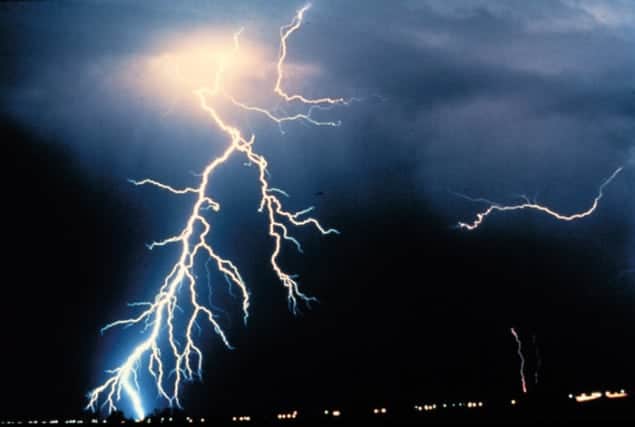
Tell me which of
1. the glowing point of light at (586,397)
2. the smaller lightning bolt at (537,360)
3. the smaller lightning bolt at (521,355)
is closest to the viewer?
the glowing point of light at (586,397)

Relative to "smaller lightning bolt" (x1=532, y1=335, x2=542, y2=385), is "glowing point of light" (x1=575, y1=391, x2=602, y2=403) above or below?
below

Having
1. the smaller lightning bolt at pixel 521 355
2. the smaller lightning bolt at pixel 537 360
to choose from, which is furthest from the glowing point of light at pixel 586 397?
the smaller lightning bolt at pixel 521 355

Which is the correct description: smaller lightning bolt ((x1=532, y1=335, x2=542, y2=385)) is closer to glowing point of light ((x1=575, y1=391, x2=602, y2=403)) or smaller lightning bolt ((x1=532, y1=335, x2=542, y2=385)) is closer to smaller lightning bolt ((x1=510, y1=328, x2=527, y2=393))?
smaller lightning bolt ((x1=510, y1=328, x2=527, y2=393))

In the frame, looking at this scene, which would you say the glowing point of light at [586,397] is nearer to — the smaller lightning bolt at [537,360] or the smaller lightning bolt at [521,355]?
the smaller lightning bolt at [537,360]

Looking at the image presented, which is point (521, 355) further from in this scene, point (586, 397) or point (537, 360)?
point (586, 397)

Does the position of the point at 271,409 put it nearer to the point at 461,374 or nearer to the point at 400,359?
the point at 400,359

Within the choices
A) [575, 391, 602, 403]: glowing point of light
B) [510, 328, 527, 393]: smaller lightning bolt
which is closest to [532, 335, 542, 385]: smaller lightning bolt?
[510, 328, 527, 393]: smaller lightning bolt

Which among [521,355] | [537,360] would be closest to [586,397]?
[521,355]

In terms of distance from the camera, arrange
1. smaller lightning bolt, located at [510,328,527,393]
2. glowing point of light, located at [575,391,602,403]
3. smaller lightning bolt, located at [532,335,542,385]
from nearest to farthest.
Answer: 1. glowing point of light, located at [575,391,602,403]
2. smaller lightning bolt, located at [532,335,542,385]
3. smaller lightning bolt, located at [510,328,527,393]

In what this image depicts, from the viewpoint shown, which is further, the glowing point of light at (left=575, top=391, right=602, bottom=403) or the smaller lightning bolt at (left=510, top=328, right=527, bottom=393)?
the smaller lightning bolt at (left=510, top=328, right=527, bottom=393)

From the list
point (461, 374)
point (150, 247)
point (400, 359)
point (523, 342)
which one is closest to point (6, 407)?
point (150, 247)

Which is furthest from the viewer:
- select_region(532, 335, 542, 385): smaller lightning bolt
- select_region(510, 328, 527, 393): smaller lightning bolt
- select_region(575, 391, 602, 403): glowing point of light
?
select_region(510, 328, 527, 393): smaller lightning bolt
